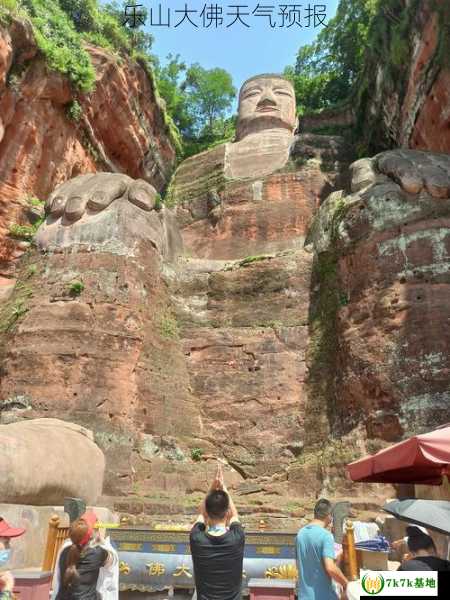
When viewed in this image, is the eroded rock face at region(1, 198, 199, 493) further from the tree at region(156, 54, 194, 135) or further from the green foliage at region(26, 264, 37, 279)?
the tree at region(156, 54, 194, 135)

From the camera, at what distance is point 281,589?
4.91 metres

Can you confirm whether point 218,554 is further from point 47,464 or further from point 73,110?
point 73,110

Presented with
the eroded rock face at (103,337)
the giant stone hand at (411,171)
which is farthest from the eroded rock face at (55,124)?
the giant stone hand at (411,171)

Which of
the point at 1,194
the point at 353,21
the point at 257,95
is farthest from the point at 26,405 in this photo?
the point at 353,21

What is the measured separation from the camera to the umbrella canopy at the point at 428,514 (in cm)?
→ 382

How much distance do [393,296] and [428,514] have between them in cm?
738

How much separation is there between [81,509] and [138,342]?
250 inches

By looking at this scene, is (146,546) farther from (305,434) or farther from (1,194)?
(1,194)

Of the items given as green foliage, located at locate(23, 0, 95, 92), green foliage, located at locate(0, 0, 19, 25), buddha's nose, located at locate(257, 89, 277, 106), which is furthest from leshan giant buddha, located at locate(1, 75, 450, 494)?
buddha's nose, located at locate(257, 89, 277, 106)

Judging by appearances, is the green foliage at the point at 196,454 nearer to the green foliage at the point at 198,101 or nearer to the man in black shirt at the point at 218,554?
the man in black shirt at the point at 218,554

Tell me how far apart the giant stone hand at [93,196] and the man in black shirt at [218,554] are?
33.7ft

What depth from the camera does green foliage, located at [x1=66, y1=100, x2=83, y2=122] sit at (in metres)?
19.3

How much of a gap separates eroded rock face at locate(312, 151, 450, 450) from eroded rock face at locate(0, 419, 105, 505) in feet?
15.4

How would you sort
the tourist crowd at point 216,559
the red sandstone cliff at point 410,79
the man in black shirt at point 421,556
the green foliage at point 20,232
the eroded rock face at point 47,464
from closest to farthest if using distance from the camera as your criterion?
the man in black shirt at point 421,556 < the tourist crowd at point 216,559 < the eroded rock face at point 47,464 < the red sandstone cliff at point 410,79 < the green foliage at point 20,232
